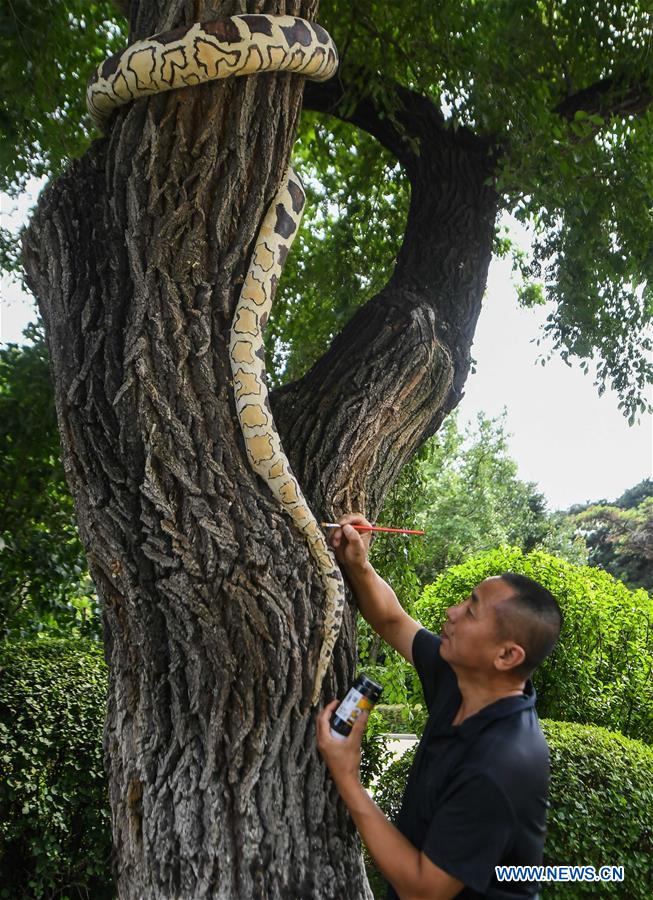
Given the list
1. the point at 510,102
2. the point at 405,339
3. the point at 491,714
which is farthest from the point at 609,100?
the point at 491,714

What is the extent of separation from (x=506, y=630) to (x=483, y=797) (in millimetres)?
464

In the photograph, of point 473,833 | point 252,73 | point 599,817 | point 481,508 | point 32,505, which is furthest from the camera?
point 481,508

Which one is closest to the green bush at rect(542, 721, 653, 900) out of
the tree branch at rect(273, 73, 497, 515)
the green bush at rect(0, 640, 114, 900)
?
the tree branch at rect(273, 73, 497, 515)

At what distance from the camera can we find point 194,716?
260cm

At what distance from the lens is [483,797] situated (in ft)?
7.11

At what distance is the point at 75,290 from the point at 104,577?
986 mm

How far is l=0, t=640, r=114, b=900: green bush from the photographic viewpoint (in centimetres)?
435

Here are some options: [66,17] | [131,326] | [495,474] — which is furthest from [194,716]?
[495,474]

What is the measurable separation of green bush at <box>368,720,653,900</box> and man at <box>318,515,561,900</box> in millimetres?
2295

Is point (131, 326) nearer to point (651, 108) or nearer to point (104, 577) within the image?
point (104, 577)

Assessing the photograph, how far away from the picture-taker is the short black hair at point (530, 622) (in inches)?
95.0

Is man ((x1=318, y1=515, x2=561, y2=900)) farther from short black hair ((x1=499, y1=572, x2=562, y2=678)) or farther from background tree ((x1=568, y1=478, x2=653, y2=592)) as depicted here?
background tree ((x1=568, y1=478, x2=653, y2=592))

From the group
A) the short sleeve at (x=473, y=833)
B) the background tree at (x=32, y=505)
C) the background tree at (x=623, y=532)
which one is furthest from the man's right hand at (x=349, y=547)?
the background tree at (x=623, y=532)

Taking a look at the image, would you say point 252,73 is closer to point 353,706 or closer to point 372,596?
point 372,596
